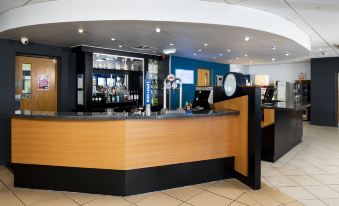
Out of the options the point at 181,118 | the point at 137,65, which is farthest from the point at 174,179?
the point at 137,65

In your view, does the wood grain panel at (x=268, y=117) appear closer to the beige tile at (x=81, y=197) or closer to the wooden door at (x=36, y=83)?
the beige tile at (x=81, y=197)

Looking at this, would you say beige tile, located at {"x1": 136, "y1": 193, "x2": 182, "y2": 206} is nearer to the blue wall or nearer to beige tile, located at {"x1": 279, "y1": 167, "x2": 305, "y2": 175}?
beige tile, located at {"x1": 279, "y1": 167, "x2": 305, "y2": 175}

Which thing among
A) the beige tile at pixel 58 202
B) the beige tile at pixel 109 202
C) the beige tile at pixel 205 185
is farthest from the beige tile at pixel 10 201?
the beige tile at pixel 205 185

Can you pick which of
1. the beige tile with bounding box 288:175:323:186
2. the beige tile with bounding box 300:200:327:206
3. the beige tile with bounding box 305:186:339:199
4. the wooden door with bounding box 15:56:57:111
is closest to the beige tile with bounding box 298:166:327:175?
the beige tile with bounding box 288:175:323:186

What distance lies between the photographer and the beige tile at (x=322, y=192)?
3496mm

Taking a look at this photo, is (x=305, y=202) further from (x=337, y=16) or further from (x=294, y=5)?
(x=337, y=16)

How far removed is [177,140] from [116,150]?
836 mm

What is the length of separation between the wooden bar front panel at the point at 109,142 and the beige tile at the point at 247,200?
2.49 feet

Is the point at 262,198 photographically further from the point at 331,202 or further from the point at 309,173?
the point at 309,173

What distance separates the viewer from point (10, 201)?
10.7 ft

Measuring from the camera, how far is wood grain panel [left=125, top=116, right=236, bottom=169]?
338 centimetres

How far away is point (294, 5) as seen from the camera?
4.11 metres

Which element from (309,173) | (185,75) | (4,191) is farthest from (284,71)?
(4,191)

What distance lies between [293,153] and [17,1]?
234 inches
